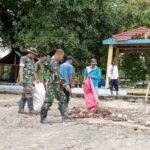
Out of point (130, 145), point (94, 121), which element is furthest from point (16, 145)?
point (94, 121)

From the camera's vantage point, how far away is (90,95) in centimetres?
1270

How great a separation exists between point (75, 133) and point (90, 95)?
4.08 metres

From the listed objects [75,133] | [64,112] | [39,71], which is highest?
[39,71]

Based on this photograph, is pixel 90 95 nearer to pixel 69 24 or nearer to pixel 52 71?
pixel 52 71

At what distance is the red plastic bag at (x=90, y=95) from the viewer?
40.8ft

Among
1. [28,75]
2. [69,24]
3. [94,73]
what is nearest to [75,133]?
[28,75]

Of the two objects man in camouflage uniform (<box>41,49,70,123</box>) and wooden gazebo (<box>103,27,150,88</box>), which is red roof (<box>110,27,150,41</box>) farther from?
man in camouflage uniform (<box>41,49,70,123</box>)

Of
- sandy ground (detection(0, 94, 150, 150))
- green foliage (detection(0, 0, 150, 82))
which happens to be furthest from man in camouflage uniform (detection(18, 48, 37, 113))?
green foliage (detection(0, 0, 150, 82))

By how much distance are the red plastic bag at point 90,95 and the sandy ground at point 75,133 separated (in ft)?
4.24

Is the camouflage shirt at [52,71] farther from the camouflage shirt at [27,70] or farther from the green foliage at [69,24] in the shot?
the green foliage at [69,24]

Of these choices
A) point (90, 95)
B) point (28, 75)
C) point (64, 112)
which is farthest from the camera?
point (90, 95)

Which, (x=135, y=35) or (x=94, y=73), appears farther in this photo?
(x=135, y=35)

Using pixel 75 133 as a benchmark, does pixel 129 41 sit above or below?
above

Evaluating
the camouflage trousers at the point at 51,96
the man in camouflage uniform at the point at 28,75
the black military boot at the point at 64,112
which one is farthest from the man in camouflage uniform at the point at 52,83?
the man in camouflage uniform at the point at 28,75
